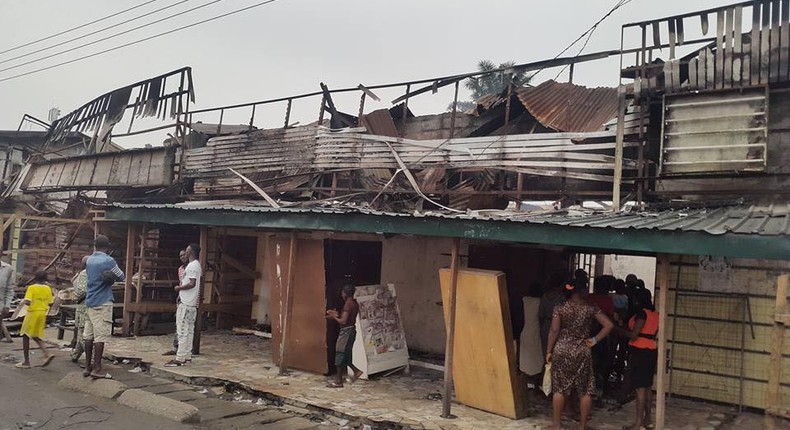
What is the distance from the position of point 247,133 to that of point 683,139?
9.68 metres

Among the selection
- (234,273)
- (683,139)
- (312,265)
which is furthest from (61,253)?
(683,139)

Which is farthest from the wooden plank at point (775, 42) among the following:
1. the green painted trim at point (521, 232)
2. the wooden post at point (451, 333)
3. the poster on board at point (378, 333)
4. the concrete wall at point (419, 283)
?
the poster on board at point (378, 333)

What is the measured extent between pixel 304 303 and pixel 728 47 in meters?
7.32

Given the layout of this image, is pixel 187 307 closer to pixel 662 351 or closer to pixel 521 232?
pixel 521 232

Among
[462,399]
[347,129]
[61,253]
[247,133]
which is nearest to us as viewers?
[462,399]

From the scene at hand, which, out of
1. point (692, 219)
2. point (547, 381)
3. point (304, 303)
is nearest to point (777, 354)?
point (692, 219)

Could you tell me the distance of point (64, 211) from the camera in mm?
17328

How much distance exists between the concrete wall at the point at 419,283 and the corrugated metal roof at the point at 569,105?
2.97 meters

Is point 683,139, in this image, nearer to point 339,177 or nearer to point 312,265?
point 312,265

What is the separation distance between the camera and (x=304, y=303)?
29.4 ft

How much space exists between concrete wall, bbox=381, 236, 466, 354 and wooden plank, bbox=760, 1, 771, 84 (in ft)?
18.4

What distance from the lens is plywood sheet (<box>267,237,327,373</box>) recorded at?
8789 mm

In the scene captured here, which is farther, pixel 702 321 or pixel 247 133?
pixel 247 133

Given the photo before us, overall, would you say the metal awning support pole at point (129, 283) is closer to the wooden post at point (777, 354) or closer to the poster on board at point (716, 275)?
the poster on board at point (716, 275)
